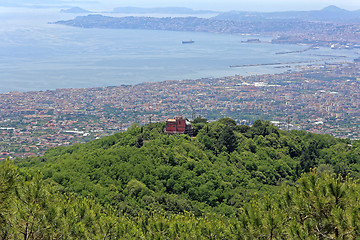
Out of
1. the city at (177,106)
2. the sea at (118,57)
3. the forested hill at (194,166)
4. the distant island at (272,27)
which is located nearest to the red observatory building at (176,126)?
the forested hill at (194,166)

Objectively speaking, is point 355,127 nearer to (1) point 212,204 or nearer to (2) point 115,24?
(1) point 212,204

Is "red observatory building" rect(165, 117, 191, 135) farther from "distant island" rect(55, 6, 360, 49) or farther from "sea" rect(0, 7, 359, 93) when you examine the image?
"distant island" rect(55, 6, 360, 49)

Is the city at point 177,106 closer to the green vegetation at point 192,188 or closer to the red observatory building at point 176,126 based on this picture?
the green vegetation at point 192,188

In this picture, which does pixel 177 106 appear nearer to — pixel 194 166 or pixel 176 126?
pixel 176 126

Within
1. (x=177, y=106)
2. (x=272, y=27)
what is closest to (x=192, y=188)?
(x=177, y=106)

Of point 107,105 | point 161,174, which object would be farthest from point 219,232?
point 107,105
